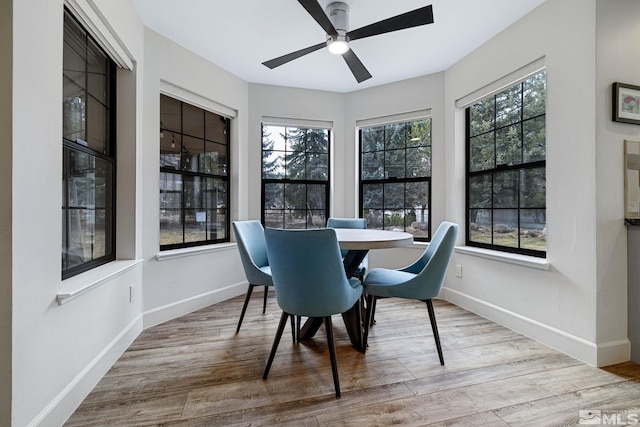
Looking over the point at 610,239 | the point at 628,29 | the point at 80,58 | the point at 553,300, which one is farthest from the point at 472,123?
the point at 80,58

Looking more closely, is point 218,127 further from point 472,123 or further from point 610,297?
point 610,297

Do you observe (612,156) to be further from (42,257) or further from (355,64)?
(42,257)

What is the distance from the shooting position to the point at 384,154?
3.71 m

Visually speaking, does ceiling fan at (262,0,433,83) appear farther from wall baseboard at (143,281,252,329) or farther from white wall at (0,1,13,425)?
wall baseboard at (143,281,252,329)

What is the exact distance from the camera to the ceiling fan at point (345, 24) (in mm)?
1798

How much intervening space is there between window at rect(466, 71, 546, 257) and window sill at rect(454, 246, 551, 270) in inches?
3.6

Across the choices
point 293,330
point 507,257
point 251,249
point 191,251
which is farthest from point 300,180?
point 507,257

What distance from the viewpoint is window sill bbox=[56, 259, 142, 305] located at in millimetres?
1429

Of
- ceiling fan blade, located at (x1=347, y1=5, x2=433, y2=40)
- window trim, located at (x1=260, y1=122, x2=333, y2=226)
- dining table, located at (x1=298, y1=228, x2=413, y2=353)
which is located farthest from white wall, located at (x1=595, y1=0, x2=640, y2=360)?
window trim, located at (x1=260, y1=122, x2=333, y2=226)

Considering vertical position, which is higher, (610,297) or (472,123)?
(472,123)

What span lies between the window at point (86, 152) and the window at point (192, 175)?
1.98ft

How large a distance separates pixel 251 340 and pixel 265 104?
2.66 m

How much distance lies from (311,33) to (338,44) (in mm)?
587

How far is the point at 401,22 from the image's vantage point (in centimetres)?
191
